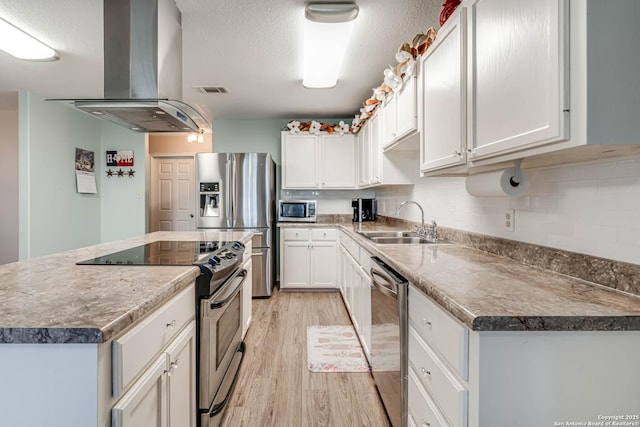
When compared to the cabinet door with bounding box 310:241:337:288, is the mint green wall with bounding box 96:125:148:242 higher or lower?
higher

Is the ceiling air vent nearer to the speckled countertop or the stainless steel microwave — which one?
the stainless steel microwave

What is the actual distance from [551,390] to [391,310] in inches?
30.9

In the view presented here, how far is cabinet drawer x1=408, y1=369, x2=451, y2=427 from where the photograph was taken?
1.12m

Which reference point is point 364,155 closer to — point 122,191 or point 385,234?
point 385,234

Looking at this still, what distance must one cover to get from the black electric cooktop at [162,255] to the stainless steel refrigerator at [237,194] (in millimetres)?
1978

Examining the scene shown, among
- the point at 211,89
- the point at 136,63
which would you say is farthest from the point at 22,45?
the point at 211,89

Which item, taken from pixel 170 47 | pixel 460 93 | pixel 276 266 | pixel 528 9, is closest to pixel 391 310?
pixel 460 93

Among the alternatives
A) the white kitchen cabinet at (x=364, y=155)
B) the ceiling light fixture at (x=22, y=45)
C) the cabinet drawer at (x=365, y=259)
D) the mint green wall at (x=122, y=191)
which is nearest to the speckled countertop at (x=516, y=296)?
the cabinet drawer at (x=365, y=259)

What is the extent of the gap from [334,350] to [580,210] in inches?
77.2

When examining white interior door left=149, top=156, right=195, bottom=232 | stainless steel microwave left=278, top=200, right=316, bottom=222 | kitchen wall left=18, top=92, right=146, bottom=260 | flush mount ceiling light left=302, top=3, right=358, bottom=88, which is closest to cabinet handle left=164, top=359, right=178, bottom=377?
flush mount ceiling light left=302, top=3, right=358, bottom=88

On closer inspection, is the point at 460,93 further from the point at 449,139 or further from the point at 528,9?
the point at 528,9

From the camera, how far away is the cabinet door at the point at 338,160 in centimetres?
463

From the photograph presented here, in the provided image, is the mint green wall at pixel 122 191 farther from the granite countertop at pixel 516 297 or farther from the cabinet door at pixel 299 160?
the granite countertop at pixel 516 297

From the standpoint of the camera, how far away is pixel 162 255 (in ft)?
5.72
